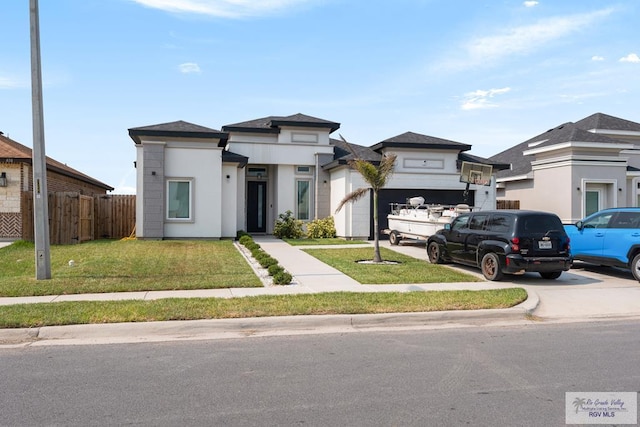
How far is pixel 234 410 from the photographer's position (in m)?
4.48

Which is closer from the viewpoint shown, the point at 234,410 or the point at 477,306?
the point at 234,410

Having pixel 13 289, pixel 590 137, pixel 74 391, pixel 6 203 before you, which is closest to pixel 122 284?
pixel 13 289

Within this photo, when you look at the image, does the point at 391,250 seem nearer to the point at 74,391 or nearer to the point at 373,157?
the point at 373,157

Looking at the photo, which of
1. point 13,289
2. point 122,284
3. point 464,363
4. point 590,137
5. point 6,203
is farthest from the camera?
point 590,137

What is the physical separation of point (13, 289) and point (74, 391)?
18.7 feet

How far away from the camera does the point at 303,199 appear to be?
2455 cm

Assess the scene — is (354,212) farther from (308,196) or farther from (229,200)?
(229,200)

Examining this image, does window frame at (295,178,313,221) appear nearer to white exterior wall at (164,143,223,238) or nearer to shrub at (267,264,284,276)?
white exterior wall at (164,143,223,238)

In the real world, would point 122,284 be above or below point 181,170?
below

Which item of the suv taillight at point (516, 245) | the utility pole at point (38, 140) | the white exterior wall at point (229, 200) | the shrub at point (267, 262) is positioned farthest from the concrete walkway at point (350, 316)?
the white exterior wall at point (229, 200)

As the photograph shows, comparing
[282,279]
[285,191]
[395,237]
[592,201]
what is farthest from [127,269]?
[592,201]

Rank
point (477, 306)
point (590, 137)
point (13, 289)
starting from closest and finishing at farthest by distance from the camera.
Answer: point (477, 306) < point (13, 289) < point (590, 137)

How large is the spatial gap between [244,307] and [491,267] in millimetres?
6305

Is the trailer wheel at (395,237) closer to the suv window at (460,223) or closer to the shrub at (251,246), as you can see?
the shrub at (251,246)
